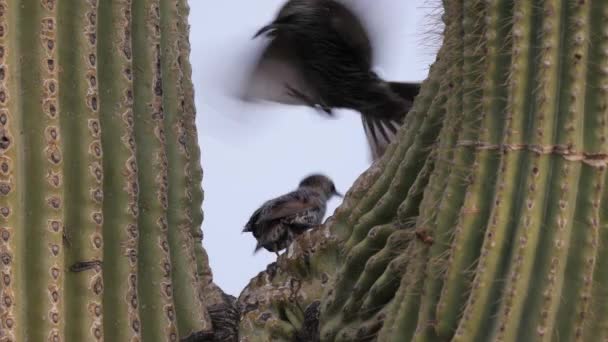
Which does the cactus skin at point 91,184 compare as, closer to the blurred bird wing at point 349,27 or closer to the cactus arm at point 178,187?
the cactus arm at point 178,187

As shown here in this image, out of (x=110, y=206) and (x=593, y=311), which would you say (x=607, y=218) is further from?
(x=110, y=206)

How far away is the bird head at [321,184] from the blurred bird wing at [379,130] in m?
1.66

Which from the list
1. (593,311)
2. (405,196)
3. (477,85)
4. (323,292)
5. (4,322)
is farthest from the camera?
(323,292)

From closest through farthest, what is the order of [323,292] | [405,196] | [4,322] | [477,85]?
[477,85], [4,322], [405,196], [323,292]

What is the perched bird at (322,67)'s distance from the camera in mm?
5031

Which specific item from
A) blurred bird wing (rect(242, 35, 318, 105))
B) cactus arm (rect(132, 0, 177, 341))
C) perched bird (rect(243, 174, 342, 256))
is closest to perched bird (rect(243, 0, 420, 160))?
blurred bird wing (rect(242, 35, 318, 105))

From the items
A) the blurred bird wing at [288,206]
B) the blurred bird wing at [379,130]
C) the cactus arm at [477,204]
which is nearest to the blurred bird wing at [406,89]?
the blurred bird wing at [379,130]

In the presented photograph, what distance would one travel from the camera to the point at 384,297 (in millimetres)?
3006

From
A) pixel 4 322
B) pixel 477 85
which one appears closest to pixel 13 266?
pixel 4 322

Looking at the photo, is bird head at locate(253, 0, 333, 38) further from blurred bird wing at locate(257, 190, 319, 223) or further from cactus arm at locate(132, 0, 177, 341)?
cactus arm at locate(132, 0, 177, 341)

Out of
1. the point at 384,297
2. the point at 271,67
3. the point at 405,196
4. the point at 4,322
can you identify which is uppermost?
the point at 271,67

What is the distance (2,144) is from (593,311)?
4.46 ft

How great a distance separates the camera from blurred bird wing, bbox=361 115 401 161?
18.0ft

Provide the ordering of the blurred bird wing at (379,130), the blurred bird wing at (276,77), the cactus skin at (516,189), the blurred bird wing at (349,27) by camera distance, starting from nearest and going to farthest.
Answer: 1. the cactus skin at (516,189)
2. the blurred bird wing at (276,77)
3. the blurred bird wing at (349,27)
4. the blurred bird wing at (379,130)
